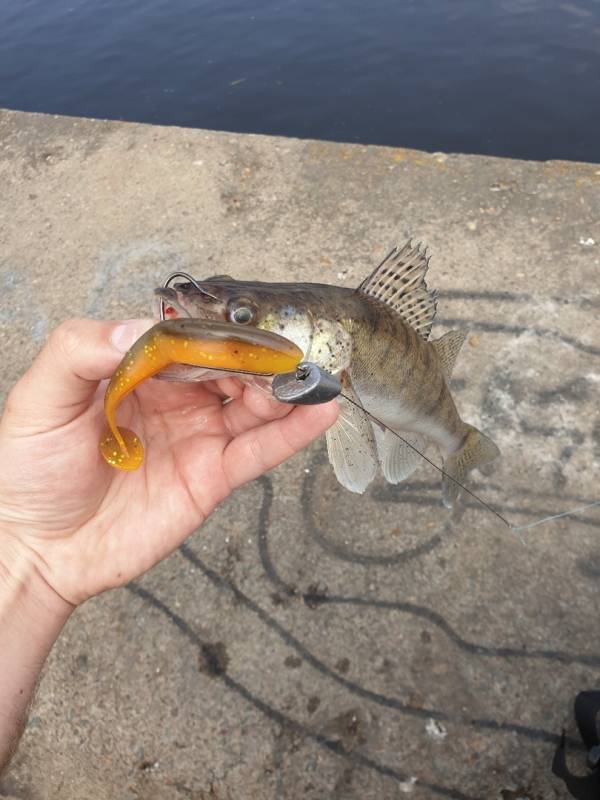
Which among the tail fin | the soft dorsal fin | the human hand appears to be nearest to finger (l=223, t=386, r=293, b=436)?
the human hand

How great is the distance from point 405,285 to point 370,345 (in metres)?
0.32

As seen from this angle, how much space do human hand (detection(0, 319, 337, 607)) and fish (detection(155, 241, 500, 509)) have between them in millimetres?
253

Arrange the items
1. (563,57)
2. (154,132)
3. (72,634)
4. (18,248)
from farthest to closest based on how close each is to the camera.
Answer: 1. (563,57)
2. (154,132)
3. (18,248)
4. (72,634)

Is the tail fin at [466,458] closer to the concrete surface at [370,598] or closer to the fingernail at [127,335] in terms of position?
the concrete surface at [370,598]

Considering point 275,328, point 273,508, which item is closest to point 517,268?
point 273,508

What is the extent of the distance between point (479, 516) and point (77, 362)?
6.84 feet

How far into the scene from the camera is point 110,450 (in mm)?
1753

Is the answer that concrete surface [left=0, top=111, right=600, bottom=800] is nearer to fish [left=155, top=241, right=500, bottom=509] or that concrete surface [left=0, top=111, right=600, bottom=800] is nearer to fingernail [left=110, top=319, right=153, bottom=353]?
fish [left=155, top=241, right=500, bottom=509]

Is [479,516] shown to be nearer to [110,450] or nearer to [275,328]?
[275,328]

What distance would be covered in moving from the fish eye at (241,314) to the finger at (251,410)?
226 millimetres

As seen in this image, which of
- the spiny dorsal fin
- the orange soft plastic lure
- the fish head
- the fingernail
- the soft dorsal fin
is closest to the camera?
the orange soft plastic lure

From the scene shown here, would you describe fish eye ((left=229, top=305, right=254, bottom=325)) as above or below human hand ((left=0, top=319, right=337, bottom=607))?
above

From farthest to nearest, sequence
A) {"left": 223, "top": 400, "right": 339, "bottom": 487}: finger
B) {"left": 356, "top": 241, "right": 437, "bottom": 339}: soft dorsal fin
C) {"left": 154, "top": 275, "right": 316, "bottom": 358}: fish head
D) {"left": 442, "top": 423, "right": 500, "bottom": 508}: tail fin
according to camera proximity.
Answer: {"left": 442, "top": 423, "right": 500, "bottom": 508}: tail fin
{"left": 356, "top": 241, "right": 437, "bottom": 339}: soft dorsal fin
{"left": 223, "top": 400, "right": 339, "bottom": 487}: finger
{"left": 154, "top": 275, "right": 316, "bottom": 358}: fish head

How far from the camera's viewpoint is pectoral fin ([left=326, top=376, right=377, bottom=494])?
2.33 m
